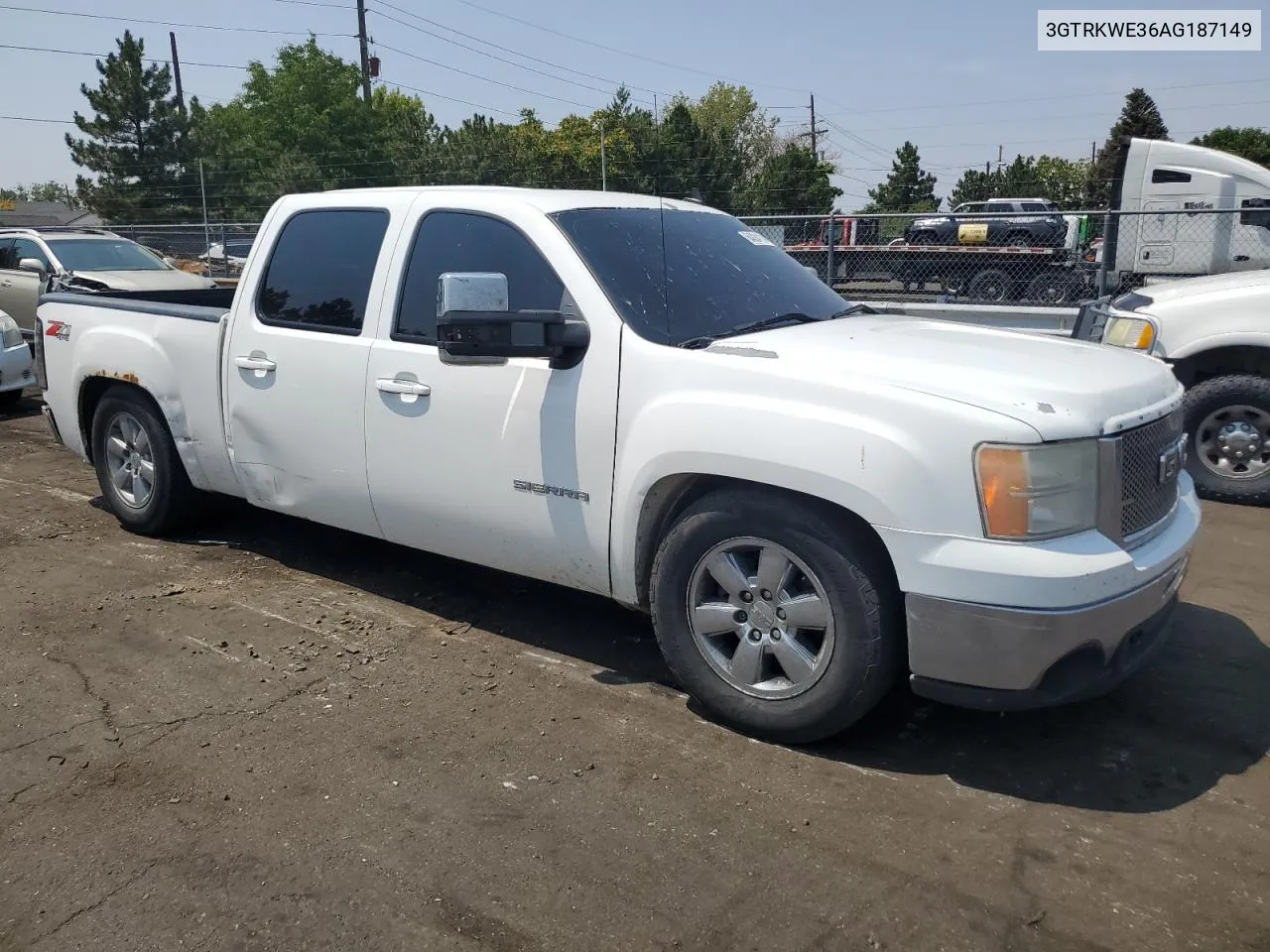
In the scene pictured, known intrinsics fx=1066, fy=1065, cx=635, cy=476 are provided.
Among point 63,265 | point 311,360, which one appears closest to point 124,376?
point 311,360

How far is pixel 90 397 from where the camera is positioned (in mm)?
6156

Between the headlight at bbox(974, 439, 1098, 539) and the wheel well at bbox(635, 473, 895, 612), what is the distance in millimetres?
392

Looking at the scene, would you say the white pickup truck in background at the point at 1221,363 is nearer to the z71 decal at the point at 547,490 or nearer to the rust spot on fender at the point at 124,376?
the z71 decal at the point at 547,490

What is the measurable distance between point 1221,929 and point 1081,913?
1.07 feet

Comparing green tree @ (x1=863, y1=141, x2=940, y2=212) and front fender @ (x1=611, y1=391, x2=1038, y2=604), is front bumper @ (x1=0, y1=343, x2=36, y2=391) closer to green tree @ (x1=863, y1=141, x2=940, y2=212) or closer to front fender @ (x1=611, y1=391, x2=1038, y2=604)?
front fender @ (x1=611, y1=391, x2=1038, y2=604)

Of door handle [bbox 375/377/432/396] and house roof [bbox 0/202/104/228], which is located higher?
house roof [bbox 0/202/104/228]

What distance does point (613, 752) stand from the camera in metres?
3.59

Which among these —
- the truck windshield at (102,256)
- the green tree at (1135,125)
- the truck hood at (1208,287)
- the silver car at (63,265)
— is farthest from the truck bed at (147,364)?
the green tree at (1135,125)

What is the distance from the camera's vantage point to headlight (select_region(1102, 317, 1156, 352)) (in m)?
6.82

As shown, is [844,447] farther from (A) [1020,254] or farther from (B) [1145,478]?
(A) [1020,254]

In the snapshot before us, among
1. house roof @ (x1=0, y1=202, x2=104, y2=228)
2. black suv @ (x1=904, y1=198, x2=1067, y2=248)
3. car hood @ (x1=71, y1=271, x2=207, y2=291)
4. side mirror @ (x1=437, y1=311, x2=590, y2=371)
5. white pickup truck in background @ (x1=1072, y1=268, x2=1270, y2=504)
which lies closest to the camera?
side mirror @ (x1=437, y1=311, x2=590, y2=371)

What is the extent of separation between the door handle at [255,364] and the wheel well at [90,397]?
44.8 inches

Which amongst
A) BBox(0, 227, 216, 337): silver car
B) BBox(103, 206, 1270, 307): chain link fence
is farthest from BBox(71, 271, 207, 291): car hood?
BBox(103, 206, 1270, 307): chain link fence

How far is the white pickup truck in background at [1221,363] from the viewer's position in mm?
6703
